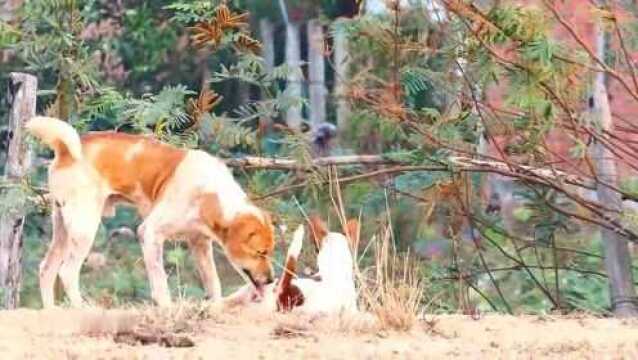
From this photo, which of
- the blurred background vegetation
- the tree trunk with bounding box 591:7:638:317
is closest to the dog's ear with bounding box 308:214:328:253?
the blurred background vegetation

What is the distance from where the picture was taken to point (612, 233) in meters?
11.9

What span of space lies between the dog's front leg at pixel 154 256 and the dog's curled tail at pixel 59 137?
608mm

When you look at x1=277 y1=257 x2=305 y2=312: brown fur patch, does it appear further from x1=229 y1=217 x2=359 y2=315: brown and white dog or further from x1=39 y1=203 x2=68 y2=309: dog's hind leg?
x1=39 y1=203 x2=68 y2=309: dog's hind leg

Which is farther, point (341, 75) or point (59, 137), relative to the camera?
point (341, 75)

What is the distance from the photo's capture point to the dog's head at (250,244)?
9.85 meters

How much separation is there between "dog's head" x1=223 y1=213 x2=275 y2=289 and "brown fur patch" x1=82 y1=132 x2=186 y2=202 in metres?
0.58

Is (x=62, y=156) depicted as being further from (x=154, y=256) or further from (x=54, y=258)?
(x=154, y=256)

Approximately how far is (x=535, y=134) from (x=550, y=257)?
8.31 feet

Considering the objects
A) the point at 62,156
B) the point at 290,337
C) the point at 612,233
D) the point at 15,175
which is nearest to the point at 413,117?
the point at 612,233

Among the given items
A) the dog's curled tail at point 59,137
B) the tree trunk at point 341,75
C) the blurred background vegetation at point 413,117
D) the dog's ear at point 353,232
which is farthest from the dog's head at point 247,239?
the tree trunk at point 341,75

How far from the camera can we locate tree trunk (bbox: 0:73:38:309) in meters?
11.5

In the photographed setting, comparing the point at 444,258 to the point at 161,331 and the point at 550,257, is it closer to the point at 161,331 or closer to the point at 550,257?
the point at 550,257

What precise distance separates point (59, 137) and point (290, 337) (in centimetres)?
249

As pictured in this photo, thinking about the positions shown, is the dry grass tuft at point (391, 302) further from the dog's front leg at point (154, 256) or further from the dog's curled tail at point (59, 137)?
the dog's curled tail at point (59, 137)
